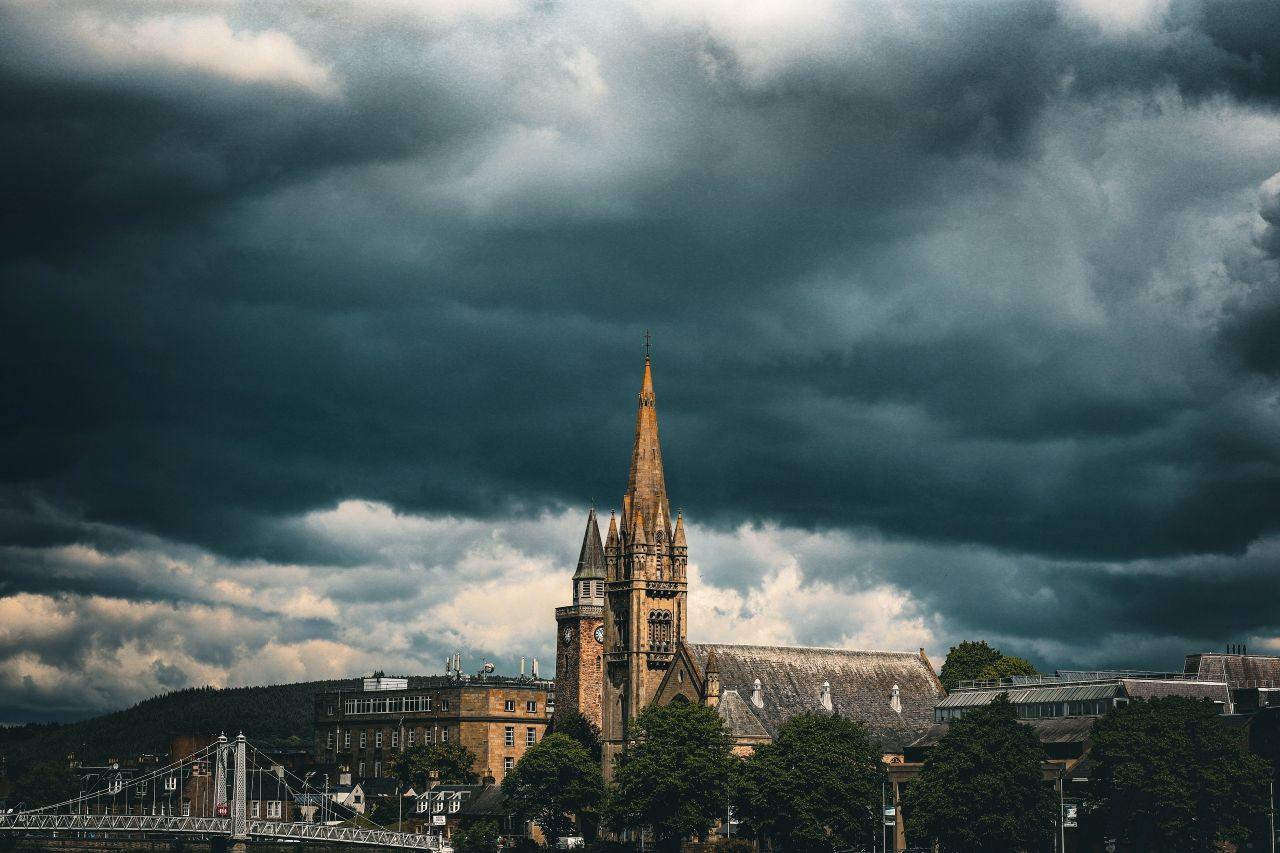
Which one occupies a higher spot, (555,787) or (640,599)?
(640,599)

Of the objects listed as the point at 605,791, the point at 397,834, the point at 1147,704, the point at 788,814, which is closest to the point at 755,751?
the point at 788,814

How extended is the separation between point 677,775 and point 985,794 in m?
29.1

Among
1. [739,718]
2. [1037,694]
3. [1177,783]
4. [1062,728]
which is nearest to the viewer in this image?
[1177,783]

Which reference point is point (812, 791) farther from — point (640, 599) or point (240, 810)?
point (240, 810)

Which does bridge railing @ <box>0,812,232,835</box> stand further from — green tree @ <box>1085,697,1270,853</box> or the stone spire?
green tree @ <box>1085,697,1270,853</box>

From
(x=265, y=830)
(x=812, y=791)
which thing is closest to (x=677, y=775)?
(x=812, y=791)

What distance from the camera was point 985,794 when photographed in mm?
129875

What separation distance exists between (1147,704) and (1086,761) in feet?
41.2

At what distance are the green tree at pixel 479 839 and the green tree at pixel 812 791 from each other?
35171mm

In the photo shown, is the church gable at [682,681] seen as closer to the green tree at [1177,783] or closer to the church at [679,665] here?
the church at [679,665]

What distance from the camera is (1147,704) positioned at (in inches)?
5217

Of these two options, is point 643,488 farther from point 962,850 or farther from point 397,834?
point 962,850

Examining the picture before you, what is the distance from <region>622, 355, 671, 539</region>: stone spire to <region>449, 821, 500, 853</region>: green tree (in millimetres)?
31854

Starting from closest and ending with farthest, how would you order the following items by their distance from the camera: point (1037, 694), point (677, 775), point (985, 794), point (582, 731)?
point (985, 794)
point (677, 775)
point (1037, 694)
point (582, 731)
